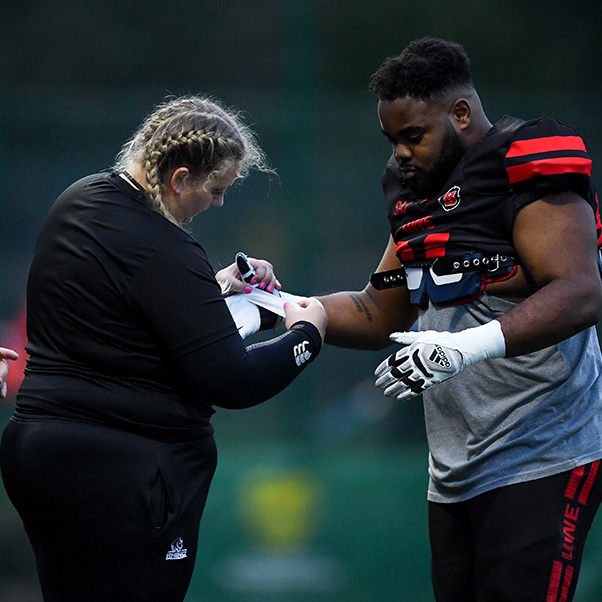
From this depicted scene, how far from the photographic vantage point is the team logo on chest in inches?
98.3

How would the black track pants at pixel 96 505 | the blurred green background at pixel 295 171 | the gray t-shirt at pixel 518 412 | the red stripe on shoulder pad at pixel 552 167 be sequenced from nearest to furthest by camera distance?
the black track pants at pixel 96 505
the red stripe on shoulder pad at pixel 552 167
the gray t-shirt at pixel 518 412
the blurred green background at pixel 295 171

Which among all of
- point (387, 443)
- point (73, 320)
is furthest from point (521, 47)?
point (73, 320)

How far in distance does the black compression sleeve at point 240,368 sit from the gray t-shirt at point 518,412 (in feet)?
1.45

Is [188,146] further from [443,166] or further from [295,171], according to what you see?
[295,171]

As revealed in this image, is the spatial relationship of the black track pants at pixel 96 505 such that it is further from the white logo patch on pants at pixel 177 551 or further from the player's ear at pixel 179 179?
the player's ear at pixel 179 179

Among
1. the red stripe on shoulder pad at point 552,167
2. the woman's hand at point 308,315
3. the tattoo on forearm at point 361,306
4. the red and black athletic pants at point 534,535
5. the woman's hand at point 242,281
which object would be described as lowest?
the red and black athletic pants at point 534,535

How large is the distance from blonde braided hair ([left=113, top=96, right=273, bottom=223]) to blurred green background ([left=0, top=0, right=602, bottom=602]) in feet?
7.95

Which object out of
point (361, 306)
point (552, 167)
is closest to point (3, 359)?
point (361, 306)

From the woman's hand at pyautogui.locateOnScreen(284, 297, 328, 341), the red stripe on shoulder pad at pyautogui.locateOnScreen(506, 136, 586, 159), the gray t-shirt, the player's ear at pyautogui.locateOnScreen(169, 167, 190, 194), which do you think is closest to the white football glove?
the gray t-shirt

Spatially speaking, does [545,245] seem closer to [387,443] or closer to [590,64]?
[387,443]

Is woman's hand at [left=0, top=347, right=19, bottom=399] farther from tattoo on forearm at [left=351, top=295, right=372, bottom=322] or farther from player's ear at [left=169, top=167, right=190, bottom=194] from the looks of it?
tattoo on forearm at [left=351, top=295, right=372, bottom=322]

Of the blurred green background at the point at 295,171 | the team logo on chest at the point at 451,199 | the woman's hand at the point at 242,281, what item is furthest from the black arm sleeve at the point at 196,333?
the blurred green background at the point at 295,171

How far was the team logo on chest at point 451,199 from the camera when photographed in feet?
8.19

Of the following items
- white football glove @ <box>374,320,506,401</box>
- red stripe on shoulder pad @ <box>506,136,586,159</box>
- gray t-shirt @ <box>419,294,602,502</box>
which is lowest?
gray t-shirt @ <box>419,294,602,502</box>
